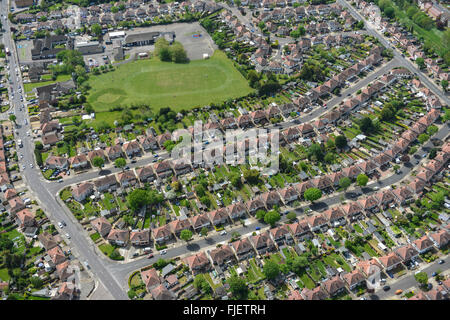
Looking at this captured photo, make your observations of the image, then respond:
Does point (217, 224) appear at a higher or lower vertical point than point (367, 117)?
lower

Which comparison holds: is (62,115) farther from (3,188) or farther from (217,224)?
(217,224)

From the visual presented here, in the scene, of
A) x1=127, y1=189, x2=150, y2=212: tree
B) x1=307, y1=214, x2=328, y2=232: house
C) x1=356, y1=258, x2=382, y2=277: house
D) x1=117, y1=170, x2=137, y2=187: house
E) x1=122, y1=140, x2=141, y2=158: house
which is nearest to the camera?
x1=356, y1=258, x2=382, y2=277: house

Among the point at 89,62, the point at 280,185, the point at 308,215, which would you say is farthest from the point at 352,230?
the point at 89,62

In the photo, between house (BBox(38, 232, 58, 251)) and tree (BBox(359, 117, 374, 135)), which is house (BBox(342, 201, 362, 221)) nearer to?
tree (BBox(359, 117, 374, 135))

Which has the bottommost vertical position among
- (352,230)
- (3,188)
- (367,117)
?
(3,188)

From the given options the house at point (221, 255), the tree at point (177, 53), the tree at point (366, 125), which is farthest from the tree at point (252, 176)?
the tree at point (177, 53)

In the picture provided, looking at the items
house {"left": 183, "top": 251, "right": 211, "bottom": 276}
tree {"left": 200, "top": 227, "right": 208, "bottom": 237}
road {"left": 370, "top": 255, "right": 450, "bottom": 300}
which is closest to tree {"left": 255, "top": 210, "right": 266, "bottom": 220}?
tree {"left": 200, "top": 227, "right": 208, "bottom": 237}

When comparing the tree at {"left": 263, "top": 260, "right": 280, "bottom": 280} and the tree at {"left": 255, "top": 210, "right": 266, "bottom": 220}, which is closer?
the tree at {"left": 263, "top": 260, "right": 280, "bottom": 280}

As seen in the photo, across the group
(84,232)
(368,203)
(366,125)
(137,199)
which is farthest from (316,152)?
(84,232)

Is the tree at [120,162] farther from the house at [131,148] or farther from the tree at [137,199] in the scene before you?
the tree at [137,199]
